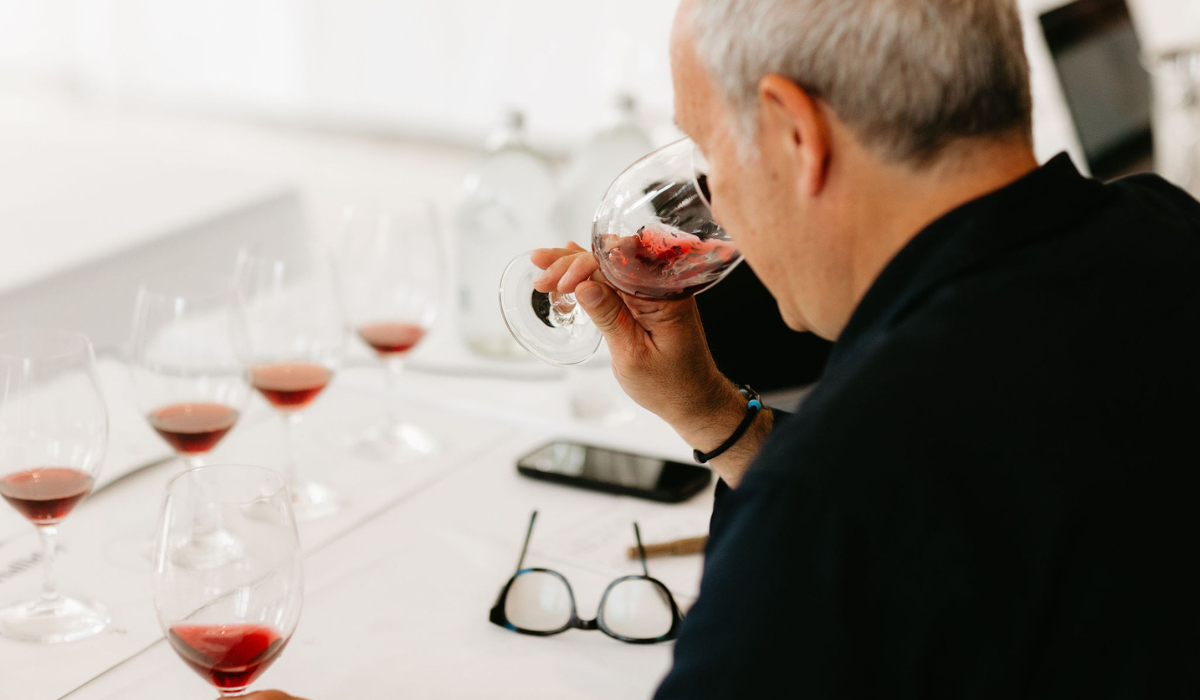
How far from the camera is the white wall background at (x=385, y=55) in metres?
3.56

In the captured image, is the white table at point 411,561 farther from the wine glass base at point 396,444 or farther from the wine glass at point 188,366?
the wine glass at point 188,366

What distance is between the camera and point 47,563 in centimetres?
106

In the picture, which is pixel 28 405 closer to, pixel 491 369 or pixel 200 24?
→ pixel 491 369

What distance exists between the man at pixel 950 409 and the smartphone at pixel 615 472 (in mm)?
586

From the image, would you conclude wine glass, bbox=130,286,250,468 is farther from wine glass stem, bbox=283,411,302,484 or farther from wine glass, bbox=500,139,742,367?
wine glass, bbox=500,139,742,367

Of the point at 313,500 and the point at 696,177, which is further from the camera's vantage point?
the point at 313,500

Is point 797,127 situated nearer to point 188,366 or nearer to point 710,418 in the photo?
point 710,418

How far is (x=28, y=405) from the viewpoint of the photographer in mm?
1021

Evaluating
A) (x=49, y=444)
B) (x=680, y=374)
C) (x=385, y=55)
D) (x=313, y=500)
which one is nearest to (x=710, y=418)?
(x=680, y=374)

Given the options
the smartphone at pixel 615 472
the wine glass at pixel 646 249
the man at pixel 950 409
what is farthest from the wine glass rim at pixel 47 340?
the man at pixel 950 409

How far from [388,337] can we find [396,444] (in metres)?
0.14

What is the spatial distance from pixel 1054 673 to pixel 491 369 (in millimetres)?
1139

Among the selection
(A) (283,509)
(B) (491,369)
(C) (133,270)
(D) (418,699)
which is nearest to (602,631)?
(D) (418,699)

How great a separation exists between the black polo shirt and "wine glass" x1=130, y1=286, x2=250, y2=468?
2.30 ft
